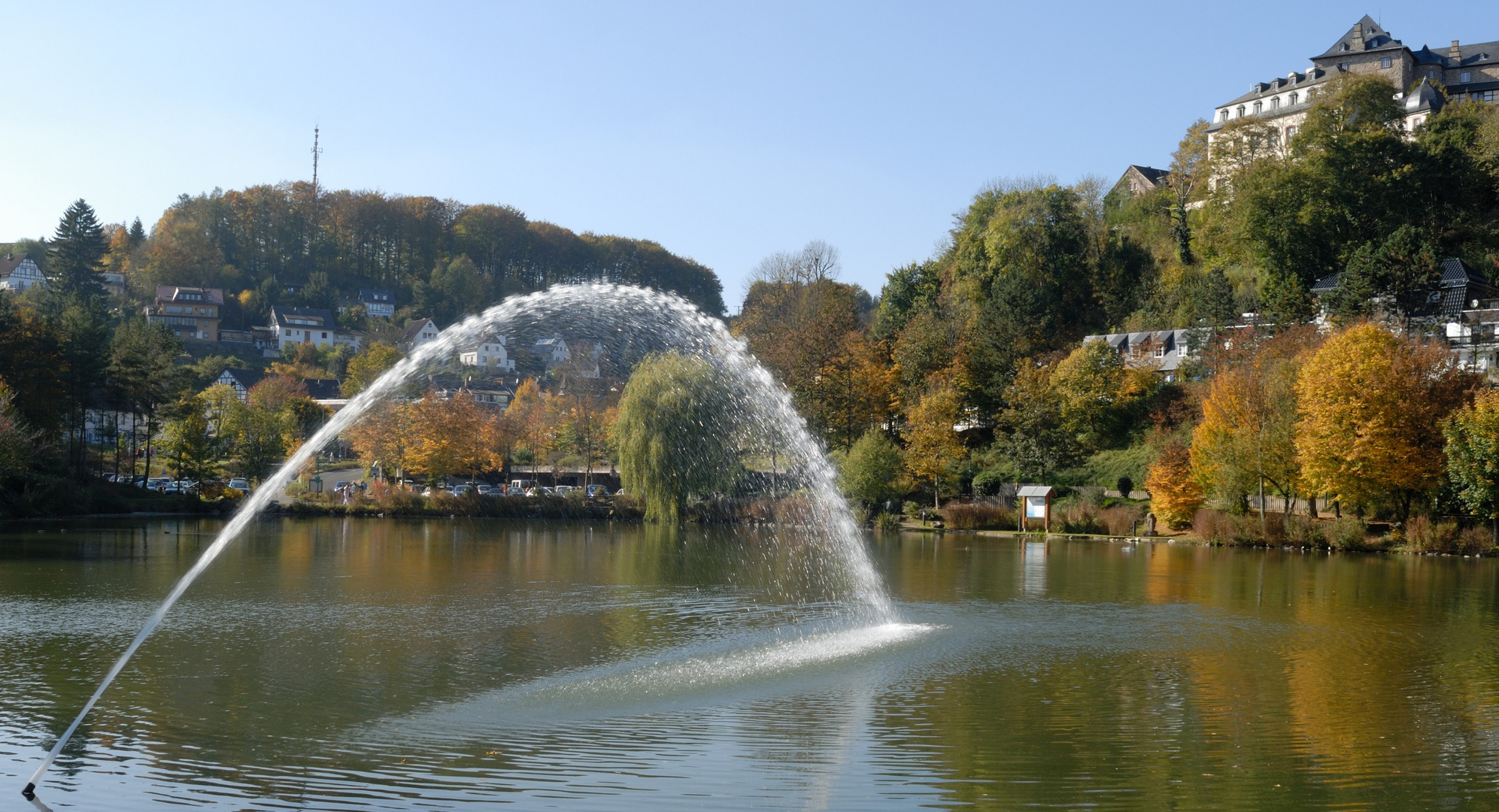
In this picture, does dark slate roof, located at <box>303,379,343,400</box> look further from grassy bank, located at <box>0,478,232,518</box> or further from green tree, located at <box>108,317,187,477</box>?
grassy bank, located at <box>0,478,232,518</box>

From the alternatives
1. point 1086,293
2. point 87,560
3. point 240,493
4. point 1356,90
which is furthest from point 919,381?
point 87,560

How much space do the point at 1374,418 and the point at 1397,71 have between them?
65411 mm

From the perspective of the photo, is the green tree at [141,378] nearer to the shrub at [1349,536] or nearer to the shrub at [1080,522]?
the shrub at [1080,522]

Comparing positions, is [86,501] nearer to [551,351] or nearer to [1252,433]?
[551,351]

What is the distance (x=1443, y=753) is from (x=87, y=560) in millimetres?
38384

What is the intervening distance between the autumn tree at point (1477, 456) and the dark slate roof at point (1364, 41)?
217 ft

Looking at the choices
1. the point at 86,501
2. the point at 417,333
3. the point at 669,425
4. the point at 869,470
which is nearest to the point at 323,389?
the point at 417,333

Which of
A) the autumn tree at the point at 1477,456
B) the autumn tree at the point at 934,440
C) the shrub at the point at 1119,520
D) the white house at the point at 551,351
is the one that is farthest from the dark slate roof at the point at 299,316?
the autumn tree at the point at 1477,456

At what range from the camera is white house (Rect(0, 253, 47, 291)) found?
140875mm

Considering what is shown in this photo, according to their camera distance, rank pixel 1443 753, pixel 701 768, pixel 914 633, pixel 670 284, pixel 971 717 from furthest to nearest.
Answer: pixel 670 284 < pixel 914 633 < pixel 971 717 < pixel 1443 753 < pixel 701 768

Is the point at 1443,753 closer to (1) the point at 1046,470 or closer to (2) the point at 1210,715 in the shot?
(2) the point at 1210,715

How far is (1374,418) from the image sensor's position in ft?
155

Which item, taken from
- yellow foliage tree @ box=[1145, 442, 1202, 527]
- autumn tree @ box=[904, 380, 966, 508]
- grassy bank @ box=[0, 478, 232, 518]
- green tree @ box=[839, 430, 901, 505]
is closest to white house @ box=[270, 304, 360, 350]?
grassy bank @ box=[0, 478, 232, 518]

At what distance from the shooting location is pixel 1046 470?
68438mm
